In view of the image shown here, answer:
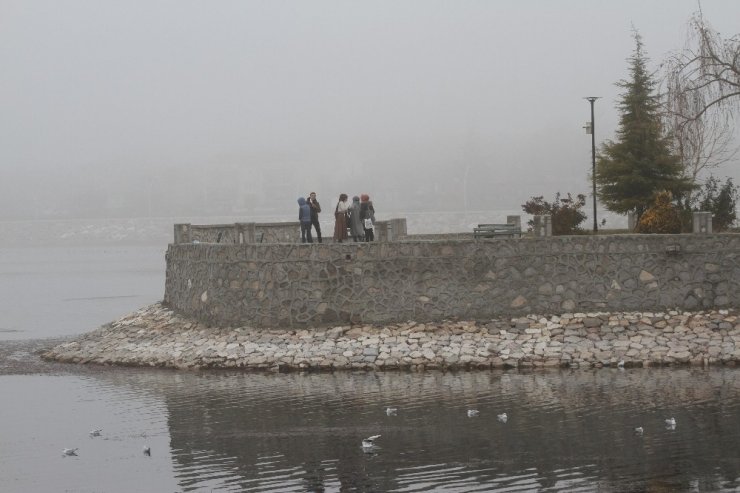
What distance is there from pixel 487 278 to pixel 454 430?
8254mm

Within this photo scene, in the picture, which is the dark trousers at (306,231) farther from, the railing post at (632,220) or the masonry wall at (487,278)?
the railing post at (632,220)

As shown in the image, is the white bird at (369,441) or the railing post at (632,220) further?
the railing post at (632,220)

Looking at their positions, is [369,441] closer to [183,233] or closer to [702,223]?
[702,223]

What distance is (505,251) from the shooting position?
94.9 feet

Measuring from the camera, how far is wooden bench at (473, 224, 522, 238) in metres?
30.5

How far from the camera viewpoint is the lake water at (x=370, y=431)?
1788cm

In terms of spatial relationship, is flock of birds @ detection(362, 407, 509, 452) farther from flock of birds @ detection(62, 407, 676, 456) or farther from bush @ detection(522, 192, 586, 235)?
bush @ detection(522, 192, 586, 235)

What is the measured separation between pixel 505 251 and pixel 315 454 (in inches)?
416

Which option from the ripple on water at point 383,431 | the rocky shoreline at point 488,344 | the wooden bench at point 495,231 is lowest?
the ripple on water at point 383,431

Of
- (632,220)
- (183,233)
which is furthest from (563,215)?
(183,233)

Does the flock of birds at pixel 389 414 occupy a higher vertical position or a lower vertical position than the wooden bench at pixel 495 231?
lower

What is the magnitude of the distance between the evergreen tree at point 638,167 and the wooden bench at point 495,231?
918 cm

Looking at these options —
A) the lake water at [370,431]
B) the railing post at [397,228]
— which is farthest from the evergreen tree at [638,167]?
the lake water at [370,431]

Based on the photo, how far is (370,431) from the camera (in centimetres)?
2141
